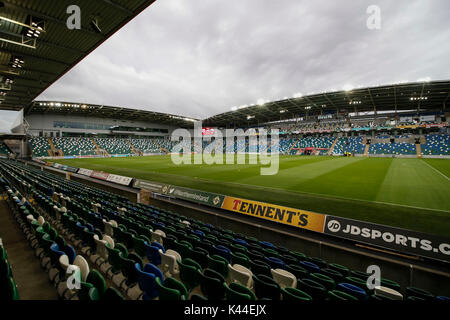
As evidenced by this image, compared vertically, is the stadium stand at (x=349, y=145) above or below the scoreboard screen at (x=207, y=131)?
below

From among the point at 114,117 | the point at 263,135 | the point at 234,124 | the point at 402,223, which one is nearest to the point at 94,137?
the point at 114,117

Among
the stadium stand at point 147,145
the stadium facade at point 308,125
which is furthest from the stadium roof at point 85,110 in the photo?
the stadium stand at point 147,145

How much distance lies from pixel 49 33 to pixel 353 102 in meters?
57.0

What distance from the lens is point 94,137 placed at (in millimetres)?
63094

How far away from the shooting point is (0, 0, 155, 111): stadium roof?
8.62 meters

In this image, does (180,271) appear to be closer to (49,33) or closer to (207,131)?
(49,33)

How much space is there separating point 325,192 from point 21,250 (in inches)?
589

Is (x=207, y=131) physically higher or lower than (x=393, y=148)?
higher

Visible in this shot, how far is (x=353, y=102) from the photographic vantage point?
4988cm

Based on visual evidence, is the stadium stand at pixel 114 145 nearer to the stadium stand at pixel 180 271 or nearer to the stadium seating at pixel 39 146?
the stadium seating at pixel 39 146

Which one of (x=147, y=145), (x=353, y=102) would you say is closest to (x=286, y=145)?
(x=353, y=102)

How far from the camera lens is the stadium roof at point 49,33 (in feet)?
28.3

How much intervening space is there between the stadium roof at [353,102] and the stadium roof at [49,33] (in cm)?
4415
